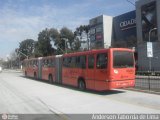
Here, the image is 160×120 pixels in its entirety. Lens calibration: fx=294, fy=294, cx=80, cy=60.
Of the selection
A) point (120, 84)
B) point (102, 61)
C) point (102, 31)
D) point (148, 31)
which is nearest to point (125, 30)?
point (102, 31)

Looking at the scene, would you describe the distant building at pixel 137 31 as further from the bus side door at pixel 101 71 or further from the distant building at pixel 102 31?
the bus side door at pixel 101 71

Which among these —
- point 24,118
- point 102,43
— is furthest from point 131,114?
point 102,43

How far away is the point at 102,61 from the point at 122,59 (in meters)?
1.13

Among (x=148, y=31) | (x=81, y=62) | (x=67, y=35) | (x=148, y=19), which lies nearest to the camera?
(x=81, y=62)

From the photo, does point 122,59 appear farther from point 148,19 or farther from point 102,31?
point 102,31

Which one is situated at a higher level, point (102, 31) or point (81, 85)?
point (102, 31)

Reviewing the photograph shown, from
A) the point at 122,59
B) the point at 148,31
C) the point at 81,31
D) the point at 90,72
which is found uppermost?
the point at 81,31

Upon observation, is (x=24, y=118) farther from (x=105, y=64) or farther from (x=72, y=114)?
(x=105, y=64)

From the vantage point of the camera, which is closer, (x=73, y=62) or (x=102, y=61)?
(x=102, y=61)

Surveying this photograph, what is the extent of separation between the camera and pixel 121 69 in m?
16.4

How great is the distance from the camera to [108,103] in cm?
1310

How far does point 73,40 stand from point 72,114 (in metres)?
86.5

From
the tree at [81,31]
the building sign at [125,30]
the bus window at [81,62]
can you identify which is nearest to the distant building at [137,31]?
the building sign at [125,30]

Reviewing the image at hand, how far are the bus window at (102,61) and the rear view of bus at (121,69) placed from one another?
466mm
